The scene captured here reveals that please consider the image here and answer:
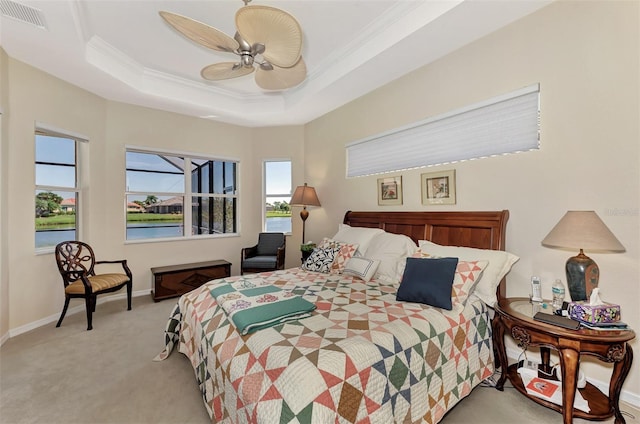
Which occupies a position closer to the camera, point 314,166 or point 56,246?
point 56,246

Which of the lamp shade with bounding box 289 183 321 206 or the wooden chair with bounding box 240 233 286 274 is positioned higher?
the lamp shade with bounding box 289 183 321 206

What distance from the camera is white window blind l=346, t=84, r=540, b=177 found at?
2.43m

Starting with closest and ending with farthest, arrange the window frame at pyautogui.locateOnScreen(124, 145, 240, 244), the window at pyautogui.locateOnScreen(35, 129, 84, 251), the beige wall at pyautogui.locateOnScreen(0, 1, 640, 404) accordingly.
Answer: the beige wall at pyautogui.locateOnScreen(0, 1, 640, 404) → the window at pyautogui.locateOnScreen(35, 129, 84, 251) → the window frame at pyautogui.locateOnScreen(124, 145, 240, 244)

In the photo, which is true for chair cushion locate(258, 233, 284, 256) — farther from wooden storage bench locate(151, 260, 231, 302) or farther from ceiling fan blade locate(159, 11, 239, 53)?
ceiling fan blade locate(159, 11, 239, 53)

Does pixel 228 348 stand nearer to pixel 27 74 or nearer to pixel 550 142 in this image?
pixel 550 142

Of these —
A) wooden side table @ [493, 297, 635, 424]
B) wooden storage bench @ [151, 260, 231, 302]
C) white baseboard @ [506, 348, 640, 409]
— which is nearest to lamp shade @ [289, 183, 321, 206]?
wooden storage bench @ [151, 260, 231, 302]

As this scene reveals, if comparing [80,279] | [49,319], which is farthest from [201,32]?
[49,319]

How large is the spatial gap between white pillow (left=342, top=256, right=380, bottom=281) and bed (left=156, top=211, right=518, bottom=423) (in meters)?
0.02

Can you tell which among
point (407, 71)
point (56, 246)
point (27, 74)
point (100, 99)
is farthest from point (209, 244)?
point (407, 71)

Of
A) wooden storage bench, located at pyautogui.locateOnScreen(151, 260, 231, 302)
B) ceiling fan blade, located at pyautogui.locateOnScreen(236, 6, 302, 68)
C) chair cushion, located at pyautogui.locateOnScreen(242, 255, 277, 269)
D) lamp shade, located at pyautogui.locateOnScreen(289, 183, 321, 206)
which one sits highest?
ceiling fan blade, located at pyautogui.locateOnScreen(236, 6, 302, 68)

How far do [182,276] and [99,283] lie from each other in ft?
3.51

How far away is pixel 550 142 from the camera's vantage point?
7.46ft

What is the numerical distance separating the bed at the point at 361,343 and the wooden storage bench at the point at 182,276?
1785 mm

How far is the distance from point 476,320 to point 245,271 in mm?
3346
